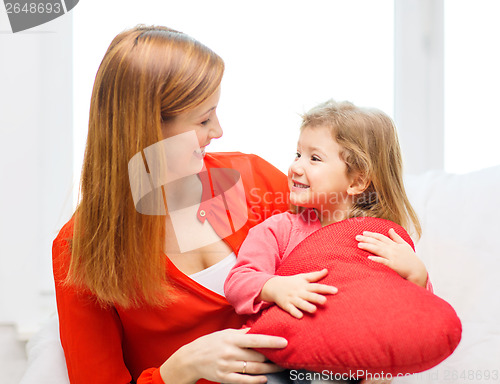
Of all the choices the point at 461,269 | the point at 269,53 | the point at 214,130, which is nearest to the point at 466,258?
the point at 461,269

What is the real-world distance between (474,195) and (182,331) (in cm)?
95

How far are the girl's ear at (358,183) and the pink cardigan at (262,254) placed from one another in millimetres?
104

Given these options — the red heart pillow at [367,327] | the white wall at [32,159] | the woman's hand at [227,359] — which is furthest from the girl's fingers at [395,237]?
the white wall at [32,159]

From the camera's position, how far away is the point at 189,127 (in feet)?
3.33

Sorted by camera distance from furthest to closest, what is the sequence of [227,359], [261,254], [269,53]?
[269,53] < [261,254] < [227,359]

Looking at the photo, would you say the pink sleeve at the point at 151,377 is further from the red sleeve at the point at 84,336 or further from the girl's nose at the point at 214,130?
the girl's nose at the point at 214,130

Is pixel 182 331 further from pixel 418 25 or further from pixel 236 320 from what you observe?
pixel 418 25

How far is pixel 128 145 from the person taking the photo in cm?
98

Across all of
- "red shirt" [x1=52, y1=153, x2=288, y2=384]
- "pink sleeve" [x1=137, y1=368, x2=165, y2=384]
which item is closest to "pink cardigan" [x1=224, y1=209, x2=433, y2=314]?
"red shirt" [x1=52, y1=153, x2=288, y2=384]

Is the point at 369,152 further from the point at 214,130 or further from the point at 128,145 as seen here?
the point at 128,145

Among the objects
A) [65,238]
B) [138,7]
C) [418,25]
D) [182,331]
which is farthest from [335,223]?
[418,25]

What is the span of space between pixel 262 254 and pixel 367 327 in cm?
29

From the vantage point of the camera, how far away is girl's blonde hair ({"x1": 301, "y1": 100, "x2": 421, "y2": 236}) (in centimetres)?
107

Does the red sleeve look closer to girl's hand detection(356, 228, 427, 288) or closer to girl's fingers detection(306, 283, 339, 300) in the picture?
girl's fingers detection(306, 283, 339, 300)
